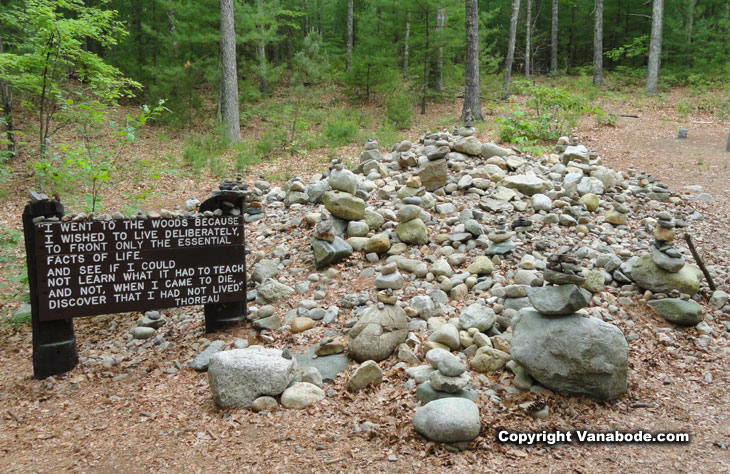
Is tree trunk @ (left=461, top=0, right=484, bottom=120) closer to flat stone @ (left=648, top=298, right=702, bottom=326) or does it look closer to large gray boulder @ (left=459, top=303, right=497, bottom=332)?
flat stone @ (left=648, top=298, right=702, bottom=326)

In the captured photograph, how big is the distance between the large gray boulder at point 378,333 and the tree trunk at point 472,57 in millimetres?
10891

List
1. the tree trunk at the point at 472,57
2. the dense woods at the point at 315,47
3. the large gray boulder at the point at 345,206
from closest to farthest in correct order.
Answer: the large gray boulder at the point at 345,206 → the tree trunk at the point at 472,57 → the dense woods at the point at 315,47

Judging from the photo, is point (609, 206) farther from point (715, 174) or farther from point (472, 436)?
point (472, 436)

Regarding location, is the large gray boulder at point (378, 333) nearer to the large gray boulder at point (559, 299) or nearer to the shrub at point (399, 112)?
the large gray boulder at point (559, 299)

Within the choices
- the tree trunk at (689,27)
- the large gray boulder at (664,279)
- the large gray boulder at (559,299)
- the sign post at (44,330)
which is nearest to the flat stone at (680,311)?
the large gray boulder at (664,279)

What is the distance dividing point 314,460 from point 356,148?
11549mm

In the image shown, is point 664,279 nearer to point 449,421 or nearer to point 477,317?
point 477,317

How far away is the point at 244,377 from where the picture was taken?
13.6 ft

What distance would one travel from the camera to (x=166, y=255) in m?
5.09

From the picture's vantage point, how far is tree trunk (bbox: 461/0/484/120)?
14133 millimetres

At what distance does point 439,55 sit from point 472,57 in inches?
210

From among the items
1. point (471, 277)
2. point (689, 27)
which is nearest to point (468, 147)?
point (471, 277)

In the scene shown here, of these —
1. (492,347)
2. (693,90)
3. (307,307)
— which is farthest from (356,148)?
(693,90)

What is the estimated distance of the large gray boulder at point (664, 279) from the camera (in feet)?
18.1
